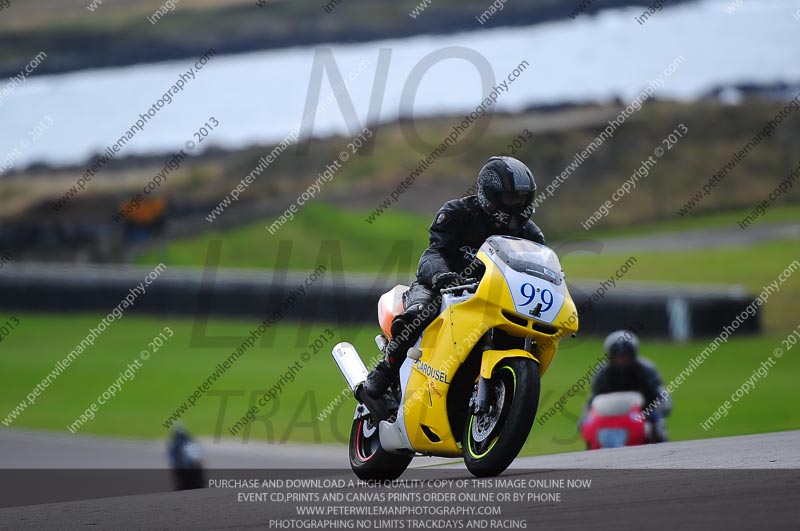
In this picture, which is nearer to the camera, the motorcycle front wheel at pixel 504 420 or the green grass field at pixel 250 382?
the motorcycle front wheel at pixel 504 420

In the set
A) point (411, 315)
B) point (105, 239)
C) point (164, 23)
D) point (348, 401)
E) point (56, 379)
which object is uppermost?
point (411, 315)

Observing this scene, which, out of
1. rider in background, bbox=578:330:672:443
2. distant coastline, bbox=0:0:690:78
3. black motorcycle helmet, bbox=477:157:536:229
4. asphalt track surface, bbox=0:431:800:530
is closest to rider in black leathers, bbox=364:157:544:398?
black motorcycle helmet, bbox=477:157:536:229

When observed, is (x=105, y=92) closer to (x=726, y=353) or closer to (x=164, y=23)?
(x=164, y=23)

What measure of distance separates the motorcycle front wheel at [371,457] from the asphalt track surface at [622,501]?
0.30 metres

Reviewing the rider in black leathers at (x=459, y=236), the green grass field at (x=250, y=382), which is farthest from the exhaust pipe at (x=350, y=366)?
the green grass field at (x=250, y=382)

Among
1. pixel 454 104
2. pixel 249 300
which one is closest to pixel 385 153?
pixel 454 104

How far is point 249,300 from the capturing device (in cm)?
2531

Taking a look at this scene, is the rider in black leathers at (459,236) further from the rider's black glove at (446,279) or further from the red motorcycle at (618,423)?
the red motorcycle at (618,423)

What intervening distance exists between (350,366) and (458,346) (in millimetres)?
1465

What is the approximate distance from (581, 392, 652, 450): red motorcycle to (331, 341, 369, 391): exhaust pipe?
2878mm

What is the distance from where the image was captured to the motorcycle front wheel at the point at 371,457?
25.0 feet

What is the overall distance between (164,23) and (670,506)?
28.6 metres

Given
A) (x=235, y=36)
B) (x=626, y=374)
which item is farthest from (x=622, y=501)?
(x=235, y=36)

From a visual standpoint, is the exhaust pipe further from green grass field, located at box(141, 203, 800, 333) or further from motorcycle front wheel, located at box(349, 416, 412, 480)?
green grass field, located at box(141, 203, 800, 333)
